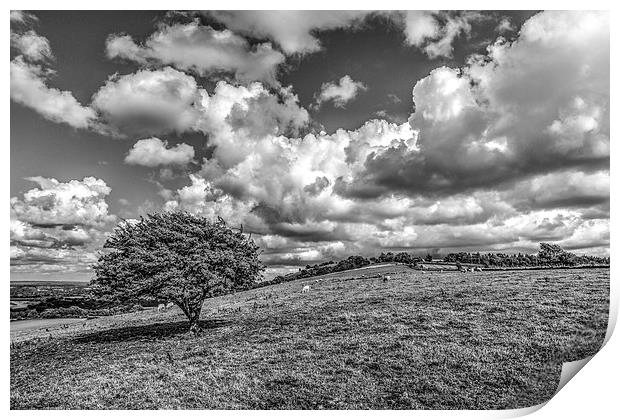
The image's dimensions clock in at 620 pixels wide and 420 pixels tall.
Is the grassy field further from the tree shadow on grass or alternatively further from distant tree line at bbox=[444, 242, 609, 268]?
distant tree line at bbox=[444, 242, 609, 268]

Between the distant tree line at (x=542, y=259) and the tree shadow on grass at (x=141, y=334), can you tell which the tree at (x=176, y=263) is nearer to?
the tree shadow on grass at (x=141, y=334)

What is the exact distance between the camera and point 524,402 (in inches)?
489

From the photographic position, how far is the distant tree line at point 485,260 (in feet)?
142

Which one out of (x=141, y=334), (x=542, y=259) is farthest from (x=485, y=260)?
(x=141, y=334)

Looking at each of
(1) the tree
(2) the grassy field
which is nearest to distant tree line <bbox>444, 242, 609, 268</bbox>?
(2) the grassy field

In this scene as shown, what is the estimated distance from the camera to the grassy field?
12.4 metres

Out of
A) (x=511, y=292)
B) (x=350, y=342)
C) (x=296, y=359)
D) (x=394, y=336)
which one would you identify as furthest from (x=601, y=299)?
(x=296, y=359)

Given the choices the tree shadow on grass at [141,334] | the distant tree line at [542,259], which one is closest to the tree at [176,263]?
the tree shadow on grass at [141,334]

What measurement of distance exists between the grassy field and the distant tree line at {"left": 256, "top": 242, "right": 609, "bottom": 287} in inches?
402

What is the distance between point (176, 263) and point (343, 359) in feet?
31.7

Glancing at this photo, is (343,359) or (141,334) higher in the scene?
(141,334)

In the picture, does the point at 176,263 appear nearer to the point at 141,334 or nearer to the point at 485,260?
the point at 141,334

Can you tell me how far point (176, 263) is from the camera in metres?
20.2
